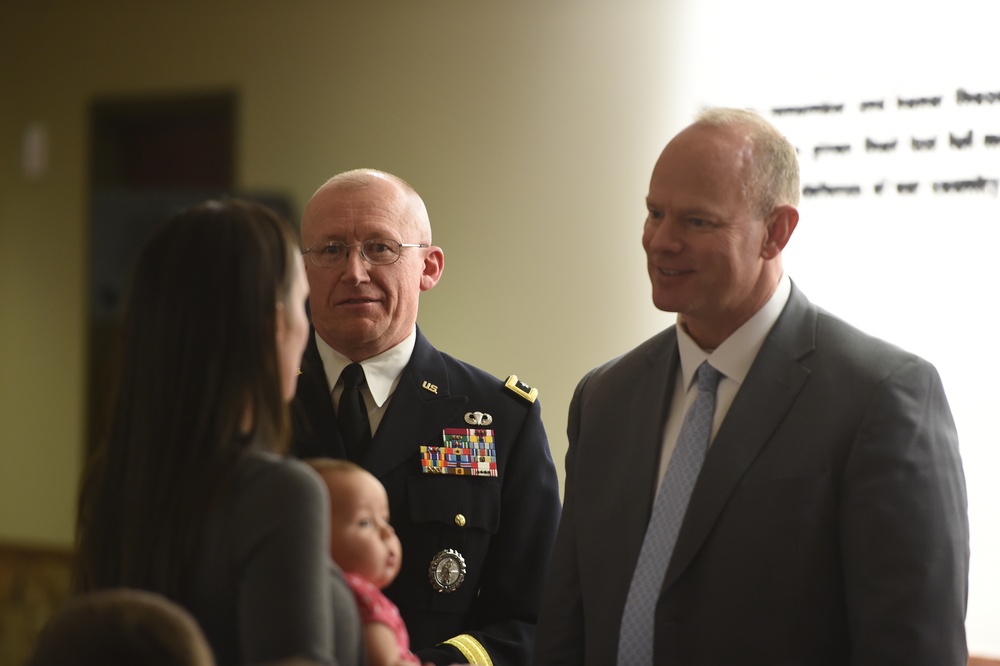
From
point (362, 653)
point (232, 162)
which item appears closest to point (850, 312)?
point (362, 653)

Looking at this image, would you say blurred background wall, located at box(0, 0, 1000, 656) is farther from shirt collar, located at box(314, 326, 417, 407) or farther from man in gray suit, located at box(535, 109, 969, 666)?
shirt collar, located at box(314, 326, 417, 407)

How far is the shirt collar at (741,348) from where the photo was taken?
1.87 m

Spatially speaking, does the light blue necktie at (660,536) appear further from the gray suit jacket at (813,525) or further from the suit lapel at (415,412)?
the suit lapel at (415,412)

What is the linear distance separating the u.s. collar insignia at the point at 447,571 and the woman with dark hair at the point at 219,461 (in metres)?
0.79

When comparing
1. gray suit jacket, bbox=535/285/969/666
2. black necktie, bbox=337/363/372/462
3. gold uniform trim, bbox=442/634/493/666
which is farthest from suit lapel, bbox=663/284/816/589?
black necktie, bbox=337/363/372/462

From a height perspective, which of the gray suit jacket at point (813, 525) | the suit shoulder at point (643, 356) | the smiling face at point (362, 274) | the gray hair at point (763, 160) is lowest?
the gray suit jacket at point (813, 525)

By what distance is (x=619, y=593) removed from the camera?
6.04 feet

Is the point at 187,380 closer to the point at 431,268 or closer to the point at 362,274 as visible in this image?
the point at 362,274

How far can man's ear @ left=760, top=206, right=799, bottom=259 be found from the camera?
6.25 feet

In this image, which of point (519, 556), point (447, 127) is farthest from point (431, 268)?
point (447, 127)

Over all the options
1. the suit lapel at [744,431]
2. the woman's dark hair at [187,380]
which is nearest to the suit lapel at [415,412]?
the suit lapel at [744,431]

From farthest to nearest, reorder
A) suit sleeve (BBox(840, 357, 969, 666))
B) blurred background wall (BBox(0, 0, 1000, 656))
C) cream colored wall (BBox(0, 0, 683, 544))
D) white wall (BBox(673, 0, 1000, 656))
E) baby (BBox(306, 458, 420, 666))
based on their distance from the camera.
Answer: cream colored wall (BBox(0, 0, 683, 544)) → blurred background wall (BBox(0, 0, 1000, 656)) → white wall (BBox(673, 0, 1000, 656)) → suit sleeve (BBox(840, 357, 969, 666)) → baby (BBox(306, 458, 420, 666))

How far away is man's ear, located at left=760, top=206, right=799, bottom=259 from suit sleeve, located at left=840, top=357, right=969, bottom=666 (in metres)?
0.33

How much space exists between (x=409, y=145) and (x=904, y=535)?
3.20 metres
